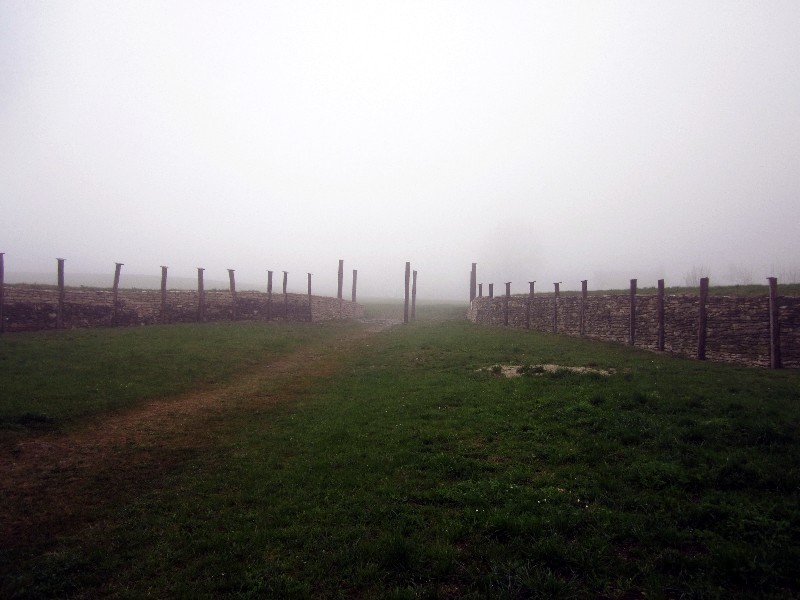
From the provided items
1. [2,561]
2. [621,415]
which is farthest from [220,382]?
[621,415]

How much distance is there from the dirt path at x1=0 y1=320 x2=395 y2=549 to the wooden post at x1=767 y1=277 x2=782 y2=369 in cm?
1866

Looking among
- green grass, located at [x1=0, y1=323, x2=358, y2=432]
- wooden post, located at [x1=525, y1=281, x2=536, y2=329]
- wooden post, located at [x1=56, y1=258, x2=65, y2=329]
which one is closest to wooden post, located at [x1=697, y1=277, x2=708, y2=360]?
wooden post, located at [x1=525, y1=281, x2=536, y2=329]

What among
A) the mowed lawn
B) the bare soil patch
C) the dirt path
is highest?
the bare soil patch

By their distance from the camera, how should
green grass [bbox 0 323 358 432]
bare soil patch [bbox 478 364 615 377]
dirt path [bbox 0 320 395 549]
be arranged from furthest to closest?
bare soil patch [bbox 478 364 615 377]
green grass [bbox 0 323 358 432]
dirt path [bbox 0 320 395 549]

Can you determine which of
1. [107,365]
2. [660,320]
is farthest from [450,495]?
[660,320]

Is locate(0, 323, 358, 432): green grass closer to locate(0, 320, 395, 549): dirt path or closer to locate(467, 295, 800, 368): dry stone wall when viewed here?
locate(0, 320, 395, 549): dirt path

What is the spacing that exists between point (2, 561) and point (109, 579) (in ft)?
5.11

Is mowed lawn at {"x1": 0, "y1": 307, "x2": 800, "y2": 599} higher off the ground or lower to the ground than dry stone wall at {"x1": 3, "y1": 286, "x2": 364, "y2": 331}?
lower

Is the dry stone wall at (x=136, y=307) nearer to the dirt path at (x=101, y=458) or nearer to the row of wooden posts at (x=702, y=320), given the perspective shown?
the dirt path at (x=101, y=458)

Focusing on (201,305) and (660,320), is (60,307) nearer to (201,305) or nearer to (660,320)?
(201,305)

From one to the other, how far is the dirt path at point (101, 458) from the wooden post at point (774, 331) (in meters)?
18.7

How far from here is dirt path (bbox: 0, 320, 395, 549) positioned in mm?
6273

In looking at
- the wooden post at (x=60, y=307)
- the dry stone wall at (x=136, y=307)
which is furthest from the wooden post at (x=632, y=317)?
the wooden post at (x=60, y=307)

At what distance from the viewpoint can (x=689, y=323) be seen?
19766 mm
